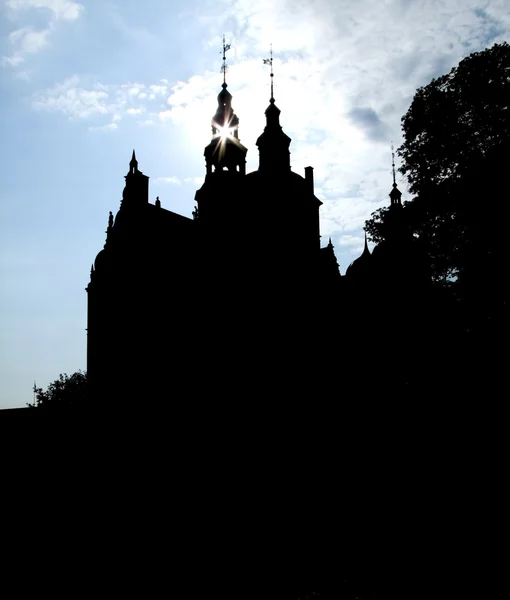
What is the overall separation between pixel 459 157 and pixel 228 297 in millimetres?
15932

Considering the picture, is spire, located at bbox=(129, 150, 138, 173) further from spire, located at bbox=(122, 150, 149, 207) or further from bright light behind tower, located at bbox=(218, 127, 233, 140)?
bright light behind tower, located at bbox=(218, 127, 233, 140)

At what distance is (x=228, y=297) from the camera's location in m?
33.1

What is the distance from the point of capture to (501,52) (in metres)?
20.7

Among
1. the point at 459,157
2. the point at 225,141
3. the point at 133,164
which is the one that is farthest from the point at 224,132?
the point at 459,157

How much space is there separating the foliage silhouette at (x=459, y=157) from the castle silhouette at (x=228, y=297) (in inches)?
236

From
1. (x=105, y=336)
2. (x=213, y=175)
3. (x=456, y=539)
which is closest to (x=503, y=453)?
(x=456, y=539)

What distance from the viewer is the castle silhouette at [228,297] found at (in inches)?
1209

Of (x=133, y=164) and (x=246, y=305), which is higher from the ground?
(x=133, y=164)

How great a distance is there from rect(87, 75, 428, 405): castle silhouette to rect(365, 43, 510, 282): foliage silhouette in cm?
600

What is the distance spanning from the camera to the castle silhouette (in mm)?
30719

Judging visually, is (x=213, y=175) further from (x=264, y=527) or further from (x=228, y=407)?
(x=264, y=527)

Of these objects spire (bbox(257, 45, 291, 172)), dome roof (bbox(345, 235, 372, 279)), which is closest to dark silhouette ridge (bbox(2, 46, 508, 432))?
spire (bbox(257, 45, 291, 172))

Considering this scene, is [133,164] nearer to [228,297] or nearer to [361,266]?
[228,297]

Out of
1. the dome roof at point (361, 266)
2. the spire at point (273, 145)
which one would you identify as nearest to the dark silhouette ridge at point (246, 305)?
the spire at point (273, 145)
